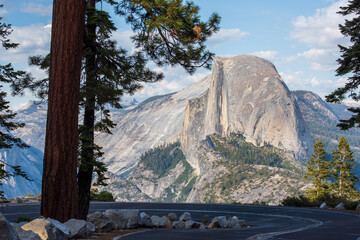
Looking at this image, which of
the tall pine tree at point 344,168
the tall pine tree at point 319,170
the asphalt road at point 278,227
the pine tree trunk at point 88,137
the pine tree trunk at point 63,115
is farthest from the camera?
the tall pine tree at point 319,170

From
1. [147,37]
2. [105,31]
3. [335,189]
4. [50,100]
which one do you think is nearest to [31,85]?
[105,31]

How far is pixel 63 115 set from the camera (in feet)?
31.9

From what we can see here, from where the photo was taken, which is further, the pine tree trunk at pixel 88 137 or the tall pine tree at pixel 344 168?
the tall pine tree at pixel 344 168

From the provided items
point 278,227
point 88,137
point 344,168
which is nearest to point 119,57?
point 88,137

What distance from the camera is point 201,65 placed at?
1303cm

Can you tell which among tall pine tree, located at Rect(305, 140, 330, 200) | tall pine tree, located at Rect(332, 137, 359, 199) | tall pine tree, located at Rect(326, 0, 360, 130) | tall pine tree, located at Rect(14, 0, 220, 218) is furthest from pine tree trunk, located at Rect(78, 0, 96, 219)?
tall pine tree, located at Rect(305, 140, 330, 200)

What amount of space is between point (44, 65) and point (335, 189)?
5474 centimetres

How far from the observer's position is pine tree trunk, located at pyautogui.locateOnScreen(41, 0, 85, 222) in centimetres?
955

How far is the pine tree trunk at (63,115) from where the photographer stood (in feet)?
31.3

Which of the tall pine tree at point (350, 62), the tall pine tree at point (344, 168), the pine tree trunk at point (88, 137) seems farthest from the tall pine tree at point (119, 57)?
the tall pine tree at point (344, 168)

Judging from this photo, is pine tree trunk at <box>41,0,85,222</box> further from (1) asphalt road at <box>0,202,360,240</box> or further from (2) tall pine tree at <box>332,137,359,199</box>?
(2) tall pine tree at <box>332,137,359,199</box>

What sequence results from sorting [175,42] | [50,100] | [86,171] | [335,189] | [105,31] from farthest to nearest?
[335,189]
[86,171]
[105,31]
[175,42]
[50,100]

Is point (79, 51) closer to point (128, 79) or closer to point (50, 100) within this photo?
point (50, 100)

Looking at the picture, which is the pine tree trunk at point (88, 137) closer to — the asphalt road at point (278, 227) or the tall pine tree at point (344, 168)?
the asphalt road at point (278, 227)
